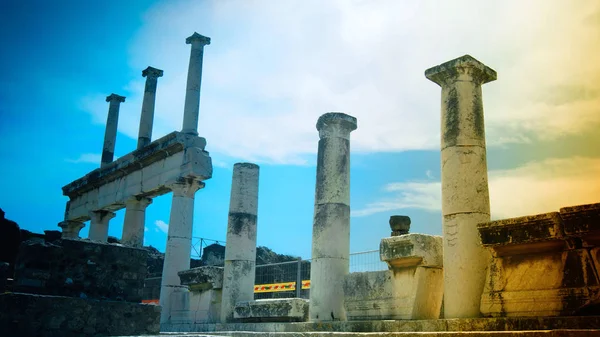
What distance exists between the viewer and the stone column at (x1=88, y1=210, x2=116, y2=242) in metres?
21.1

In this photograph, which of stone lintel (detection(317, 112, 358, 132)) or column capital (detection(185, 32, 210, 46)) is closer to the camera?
stone lintel (detection(317, 112, 358, 132))

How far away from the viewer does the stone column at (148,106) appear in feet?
65.3

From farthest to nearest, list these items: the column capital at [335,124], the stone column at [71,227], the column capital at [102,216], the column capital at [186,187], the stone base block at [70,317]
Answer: the stone column at [71,227]
the column capital at [102,216]
the column capital at [186,187]
the column capital at [335,124]
the stone base block at [70,317]

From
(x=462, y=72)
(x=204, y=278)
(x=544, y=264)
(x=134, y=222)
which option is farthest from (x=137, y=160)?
(x=544, y=264)

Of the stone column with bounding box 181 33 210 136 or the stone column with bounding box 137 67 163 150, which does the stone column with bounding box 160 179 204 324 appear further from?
the stone column with bounding box 137 67 163 150

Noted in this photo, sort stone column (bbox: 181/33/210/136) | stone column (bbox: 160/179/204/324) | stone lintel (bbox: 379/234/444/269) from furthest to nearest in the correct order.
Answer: stone column (bbox: 181/33/210/136) < stone column (bbox: 160/179/204/324) < stone lintel (bbox: 379/234/444/269)

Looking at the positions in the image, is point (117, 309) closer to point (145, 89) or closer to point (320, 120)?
point (320, 120)

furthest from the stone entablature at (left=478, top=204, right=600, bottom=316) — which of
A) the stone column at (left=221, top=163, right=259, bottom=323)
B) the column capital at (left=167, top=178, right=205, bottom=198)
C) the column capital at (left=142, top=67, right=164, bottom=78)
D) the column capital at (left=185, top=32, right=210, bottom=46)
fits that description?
the column capital at (left=142, top=67, right=164, bottom=78)

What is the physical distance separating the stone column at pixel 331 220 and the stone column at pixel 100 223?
13.1 m

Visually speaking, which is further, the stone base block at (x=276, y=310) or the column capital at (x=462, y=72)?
the stone base block at (x=276, y=310)

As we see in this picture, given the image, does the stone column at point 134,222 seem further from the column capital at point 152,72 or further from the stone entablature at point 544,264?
the stone entablature at point 544,264

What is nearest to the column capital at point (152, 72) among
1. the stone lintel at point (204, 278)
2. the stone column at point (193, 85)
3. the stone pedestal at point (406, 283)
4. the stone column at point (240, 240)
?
the stone column at point (193, 85)

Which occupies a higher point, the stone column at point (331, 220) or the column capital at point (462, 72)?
the column capital at point (462, 72)

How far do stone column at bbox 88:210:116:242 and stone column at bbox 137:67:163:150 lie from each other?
3.49m
